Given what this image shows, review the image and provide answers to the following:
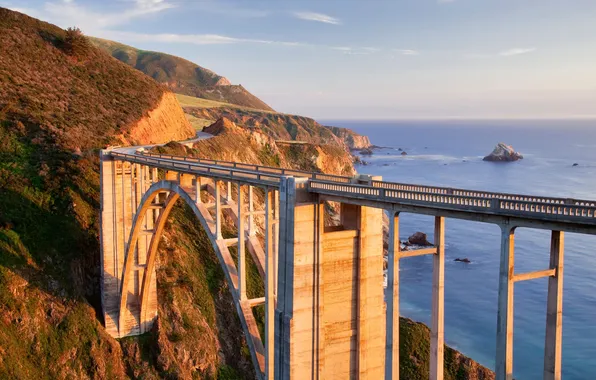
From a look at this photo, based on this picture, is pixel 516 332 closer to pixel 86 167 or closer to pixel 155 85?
pixel 86 167

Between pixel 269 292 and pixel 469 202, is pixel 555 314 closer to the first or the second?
pixel 469 202

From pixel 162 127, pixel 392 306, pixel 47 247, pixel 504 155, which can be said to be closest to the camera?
pixel 392 306

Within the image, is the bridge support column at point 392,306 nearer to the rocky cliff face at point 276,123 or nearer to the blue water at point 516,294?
the blue water at point 516,294

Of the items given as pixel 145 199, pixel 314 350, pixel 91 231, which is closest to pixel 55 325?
pixel 91 231

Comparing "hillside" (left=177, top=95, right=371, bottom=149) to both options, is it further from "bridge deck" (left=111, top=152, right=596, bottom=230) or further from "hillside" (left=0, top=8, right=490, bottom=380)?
"bridge deck" (left=111, top=152, right=596, bottom=230)

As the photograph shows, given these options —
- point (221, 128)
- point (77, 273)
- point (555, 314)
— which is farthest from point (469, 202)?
point (221, 128)

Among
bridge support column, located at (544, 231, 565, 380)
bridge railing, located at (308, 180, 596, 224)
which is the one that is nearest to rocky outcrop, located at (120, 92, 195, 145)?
bridge railing, located at (308, 180, 596, 224)
